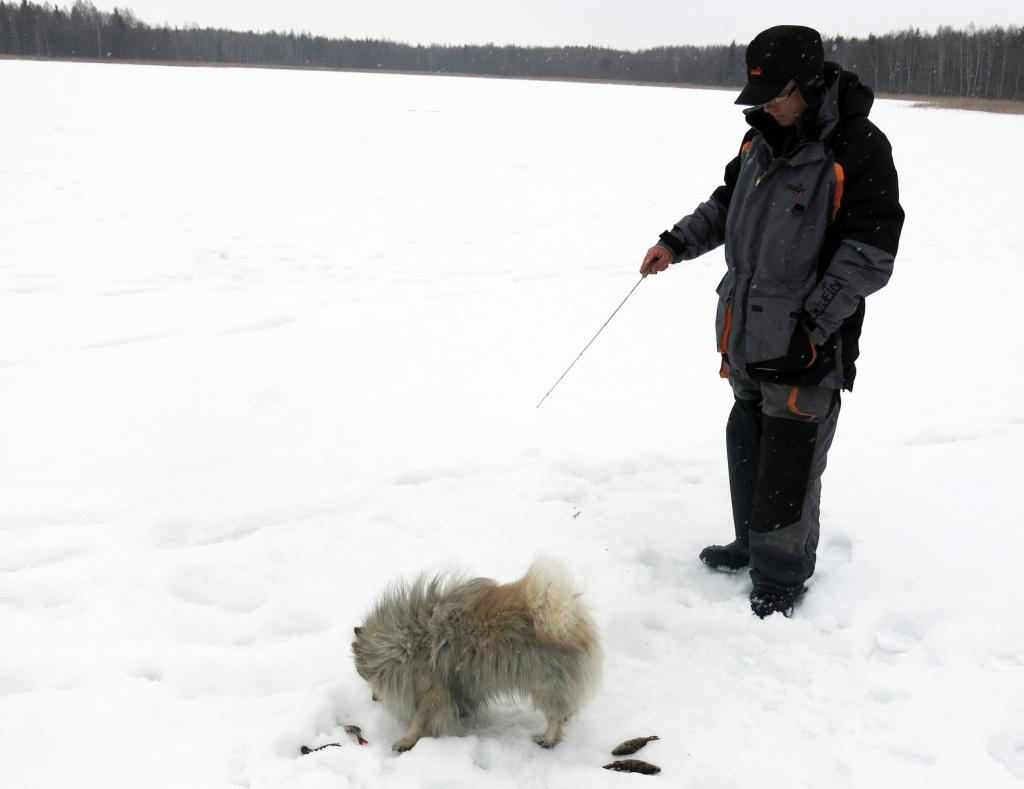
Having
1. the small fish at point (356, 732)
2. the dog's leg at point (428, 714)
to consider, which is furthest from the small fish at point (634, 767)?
the small fish at point (356, 732)

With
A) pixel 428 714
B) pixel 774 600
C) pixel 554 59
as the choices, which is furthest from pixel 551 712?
pixel 554 59

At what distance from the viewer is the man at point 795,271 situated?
8.67ft

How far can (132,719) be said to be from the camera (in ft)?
8.18

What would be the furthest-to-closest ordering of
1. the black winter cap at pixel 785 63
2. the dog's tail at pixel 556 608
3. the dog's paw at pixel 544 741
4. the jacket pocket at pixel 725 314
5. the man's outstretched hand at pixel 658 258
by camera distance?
the man's outstretched hand at pixel 658 258 < the jacket pocket at pixel 725 314 < the black winter cap at pixel 785 63 < the dog's paw at pixel 544 741 < the dog's tail at pixel 556 608

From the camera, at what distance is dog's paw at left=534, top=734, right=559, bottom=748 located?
2465 mm

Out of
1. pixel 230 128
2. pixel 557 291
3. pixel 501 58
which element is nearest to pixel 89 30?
pixel 501 58

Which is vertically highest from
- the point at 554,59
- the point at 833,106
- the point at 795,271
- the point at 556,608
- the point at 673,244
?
the point at 554,59

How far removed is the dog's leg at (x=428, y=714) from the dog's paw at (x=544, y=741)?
1.05 ft

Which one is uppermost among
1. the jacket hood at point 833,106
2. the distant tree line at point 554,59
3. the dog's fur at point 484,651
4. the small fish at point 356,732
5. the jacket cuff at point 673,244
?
the distant tree line at point 554,59

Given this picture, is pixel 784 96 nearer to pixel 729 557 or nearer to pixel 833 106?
pixel 833 106

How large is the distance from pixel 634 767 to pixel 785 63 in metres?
2.57

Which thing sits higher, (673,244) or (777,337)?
(673,244)

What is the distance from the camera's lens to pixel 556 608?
7.72 ft

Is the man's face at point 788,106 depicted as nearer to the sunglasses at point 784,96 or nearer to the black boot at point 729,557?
the sunglasses at point 784,96
